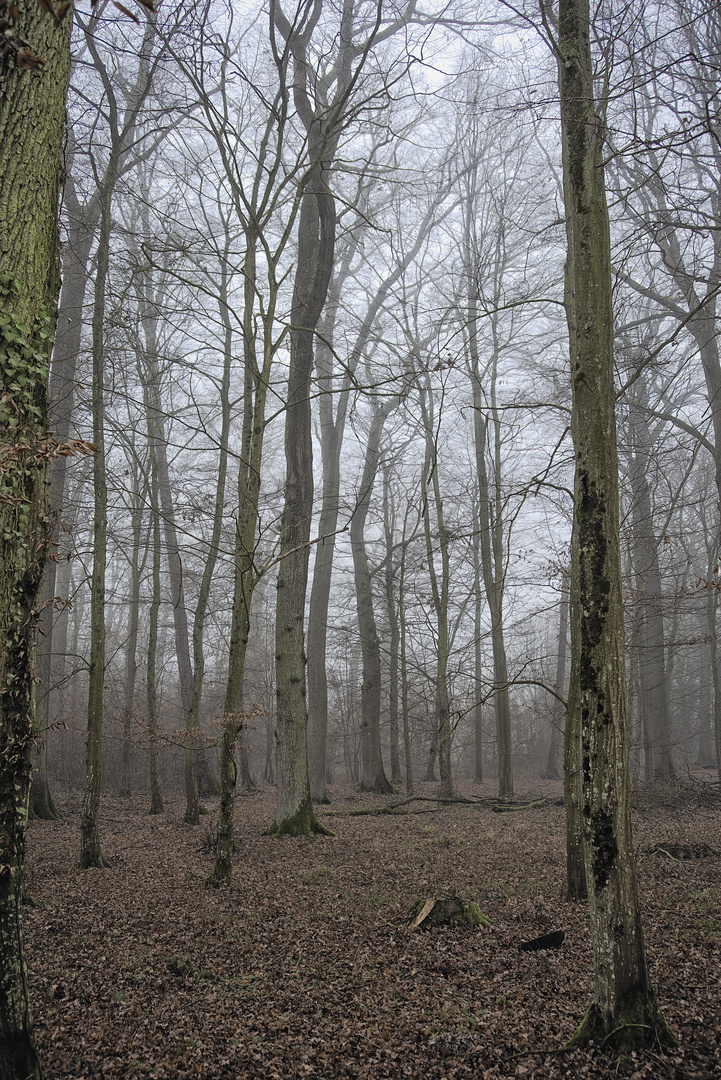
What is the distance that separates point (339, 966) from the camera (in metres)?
4.33

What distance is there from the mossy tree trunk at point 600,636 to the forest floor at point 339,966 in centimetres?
28

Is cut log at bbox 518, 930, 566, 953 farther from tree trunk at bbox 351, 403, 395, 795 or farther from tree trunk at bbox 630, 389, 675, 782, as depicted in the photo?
tree trunk at bbox 351, 403, 395, 795

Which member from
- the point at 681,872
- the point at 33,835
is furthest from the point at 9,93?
the point at 33,835

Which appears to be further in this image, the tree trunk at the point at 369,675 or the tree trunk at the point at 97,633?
the tree trunk at the point at 369,675

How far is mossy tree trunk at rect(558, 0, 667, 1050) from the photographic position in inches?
119

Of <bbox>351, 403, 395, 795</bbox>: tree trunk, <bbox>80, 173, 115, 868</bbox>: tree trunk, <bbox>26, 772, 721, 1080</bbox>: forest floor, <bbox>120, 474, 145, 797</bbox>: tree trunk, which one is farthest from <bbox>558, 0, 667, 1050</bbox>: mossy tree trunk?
<bbox>351, 403, 395, 795</bbox>: tree trunk

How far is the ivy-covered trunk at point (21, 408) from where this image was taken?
9.02 ft

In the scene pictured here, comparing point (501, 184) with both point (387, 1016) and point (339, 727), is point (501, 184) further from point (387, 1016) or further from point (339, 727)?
point (339, 727)

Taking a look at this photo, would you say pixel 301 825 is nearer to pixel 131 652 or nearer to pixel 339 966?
pixel 339 966

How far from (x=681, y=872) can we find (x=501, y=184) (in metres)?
14.3

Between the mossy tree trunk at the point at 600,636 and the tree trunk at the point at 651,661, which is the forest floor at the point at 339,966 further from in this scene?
the tree trunk at the point at 651,661

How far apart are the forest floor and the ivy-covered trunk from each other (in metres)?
0.90

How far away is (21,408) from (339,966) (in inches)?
164

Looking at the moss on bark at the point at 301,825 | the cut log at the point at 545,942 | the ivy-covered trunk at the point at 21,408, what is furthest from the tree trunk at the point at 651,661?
the ivy-covered trunk at the point at 21,408
